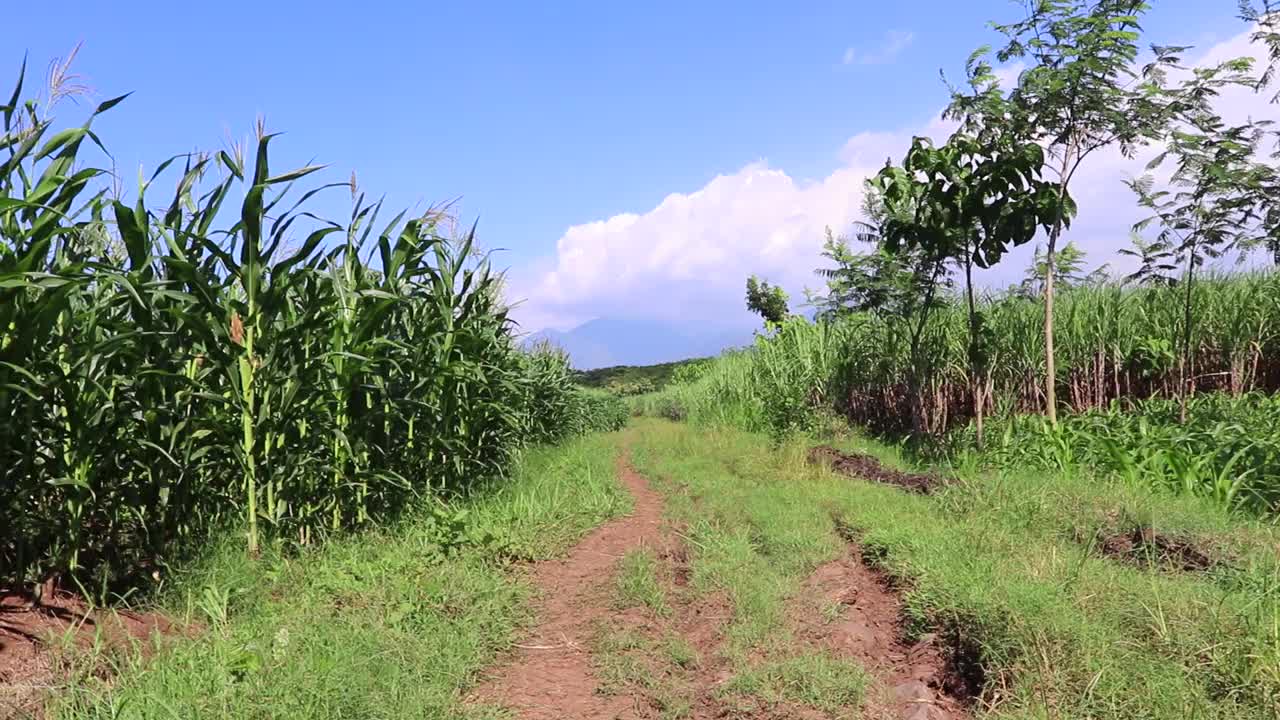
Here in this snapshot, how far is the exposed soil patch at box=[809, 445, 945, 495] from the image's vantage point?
780cm

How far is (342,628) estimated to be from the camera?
3.84 m

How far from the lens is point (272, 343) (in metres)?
4.84

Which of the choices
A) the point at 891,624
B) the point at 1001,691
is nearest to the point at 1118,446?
the point at 891,624

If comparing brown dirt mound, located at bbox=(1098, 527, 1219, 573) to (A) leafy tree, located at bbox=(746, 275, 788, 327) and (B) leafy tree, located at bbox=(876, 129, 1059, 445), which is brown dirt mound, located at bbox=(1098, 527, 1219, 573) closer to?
(B) leafy tree, located at bbox=(876, 129, 1059, 445)

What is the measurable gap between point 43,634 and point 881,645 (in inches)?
164

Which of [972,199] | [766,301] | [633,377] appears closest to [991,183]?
[972,199]

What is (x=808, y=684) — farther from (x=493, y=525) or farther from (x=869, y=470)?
(x=869, y=470)

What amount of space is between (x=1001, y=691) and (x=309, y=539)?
4.41m

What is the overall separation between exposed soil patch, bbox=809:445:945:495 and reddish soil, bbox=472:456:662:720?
3.03m

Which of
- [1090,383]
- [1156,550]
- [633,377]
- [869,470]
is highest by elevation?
[633,377]

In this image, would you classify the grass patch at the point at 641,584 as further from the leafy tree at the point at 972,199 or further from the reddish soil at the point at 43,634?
the leafy tree at the point at 972,199

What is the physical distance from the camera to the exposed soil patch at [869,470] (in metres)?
7.80

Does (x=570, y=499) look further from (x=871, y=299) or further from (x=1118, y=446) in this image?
(x=871, y=299)

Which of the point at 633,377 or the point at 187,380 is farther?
the point at 633,377
